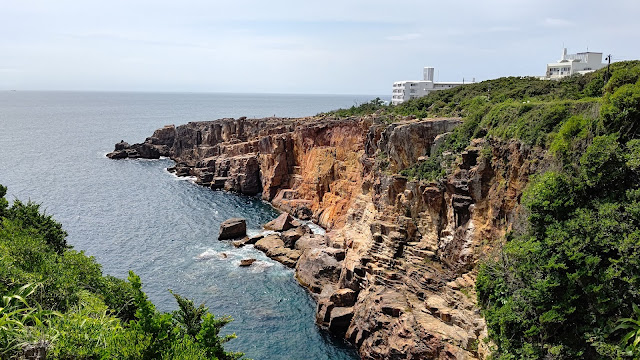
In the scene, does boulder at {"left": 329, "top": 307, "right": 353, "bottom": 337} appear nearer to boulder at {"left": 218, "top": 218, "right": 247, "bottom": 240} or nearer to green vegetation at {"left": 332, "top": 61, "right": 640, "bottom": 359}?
green vegetation at {"left": 332, "top": 61, "right": 640, "bottom": 359}

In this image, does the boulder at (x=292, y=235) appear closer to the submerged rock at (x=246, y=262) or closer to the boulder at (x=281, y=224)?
the boulder at (x=281, y=224)

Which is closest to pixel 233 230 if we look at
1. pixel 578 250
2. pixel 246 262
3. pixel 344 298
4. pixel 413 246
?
pixel 246 262

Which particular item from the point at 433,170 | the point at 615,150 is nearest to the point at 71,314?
the point at 615,150

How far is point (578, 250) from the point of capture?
21672 mm

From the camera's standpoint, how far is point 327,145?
74125 millimetres

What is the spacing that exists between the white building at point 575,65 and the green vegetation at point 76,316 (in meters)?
73.9

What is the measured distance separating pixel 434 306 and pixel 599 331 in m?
12.6

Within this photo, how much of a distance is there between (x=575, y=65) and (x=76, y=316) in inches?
3280

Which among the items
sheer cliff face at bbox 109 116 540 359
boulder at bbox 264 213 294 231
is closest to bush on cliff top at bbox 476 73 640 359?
sheer cliff face at bbox 109 116 540 359

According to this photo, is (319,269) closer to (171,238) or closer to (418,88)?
(171,238)

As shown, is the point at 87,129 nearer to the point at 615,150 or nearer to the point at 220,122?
the point at 220,122

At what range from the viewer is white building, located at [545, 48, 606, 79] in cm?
7444

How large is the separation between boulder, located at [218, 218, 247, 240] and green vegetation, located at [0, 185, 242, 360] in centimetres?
3365

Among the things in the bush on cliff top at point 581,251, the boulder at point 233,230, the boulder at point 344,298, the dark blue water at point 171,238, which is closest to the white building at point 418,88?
the dark blue water at point 171,238
